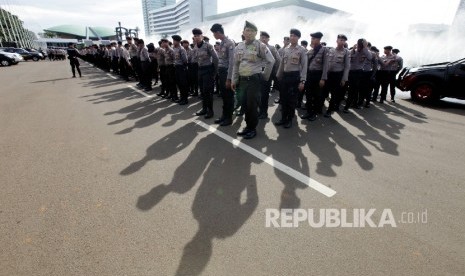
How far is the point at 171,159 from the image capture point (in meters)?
4.07

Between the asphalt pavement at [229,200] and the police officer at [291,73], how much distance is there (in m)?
0.47

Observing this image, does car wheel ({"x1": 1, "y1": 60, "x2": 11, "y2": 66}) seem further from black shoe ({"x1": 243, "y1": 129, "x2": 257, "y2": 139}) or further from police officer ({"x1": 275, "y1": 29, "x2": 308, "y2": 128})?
black shoe ({"x1": 243, "y1": 129, "x2": 257, "y2": 139})

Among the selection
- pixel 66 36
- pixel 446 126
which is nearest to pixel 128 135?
pixel 446 126

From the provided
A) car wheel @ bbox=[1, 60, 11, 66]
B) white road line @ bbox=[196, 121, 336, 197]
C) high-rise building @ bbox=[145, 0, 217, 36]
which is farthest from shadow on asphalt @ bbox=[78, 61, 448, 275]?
high-rise building @ bbox=[145, 0, 217, 36]

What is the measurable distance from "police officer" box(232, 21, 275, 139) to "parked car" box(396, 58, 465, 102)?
6843mm

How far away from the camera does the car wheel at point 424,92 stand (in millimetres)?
8586

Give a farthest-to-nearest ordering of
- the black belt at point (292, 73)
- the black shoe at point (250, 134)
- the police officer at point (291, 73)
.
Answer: the black belt at point (292, 73) < the police officer at point (291, 73) < the black shoe at point (250, 134)

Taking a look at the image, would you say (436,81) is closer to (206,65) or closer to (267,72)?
(267,72)

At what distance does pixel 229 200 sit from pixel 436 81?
29.9 ft

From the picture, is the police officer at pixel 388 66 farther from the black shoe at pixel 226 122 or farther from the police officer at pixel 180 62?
the police officer at pixel 180 62

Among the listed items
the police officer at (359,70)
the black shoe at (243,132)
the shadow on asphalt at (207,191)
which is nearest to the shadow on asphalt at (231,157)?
the shadow on asphalt at (207,191)

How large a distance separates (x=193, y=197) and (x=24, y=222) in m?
1.71

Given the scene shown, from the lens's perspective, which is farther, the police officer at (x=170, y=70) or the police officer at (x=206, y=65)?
the police officer at (x=170, y=70)

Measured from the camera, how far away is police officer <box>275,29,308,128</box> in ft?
17.8
